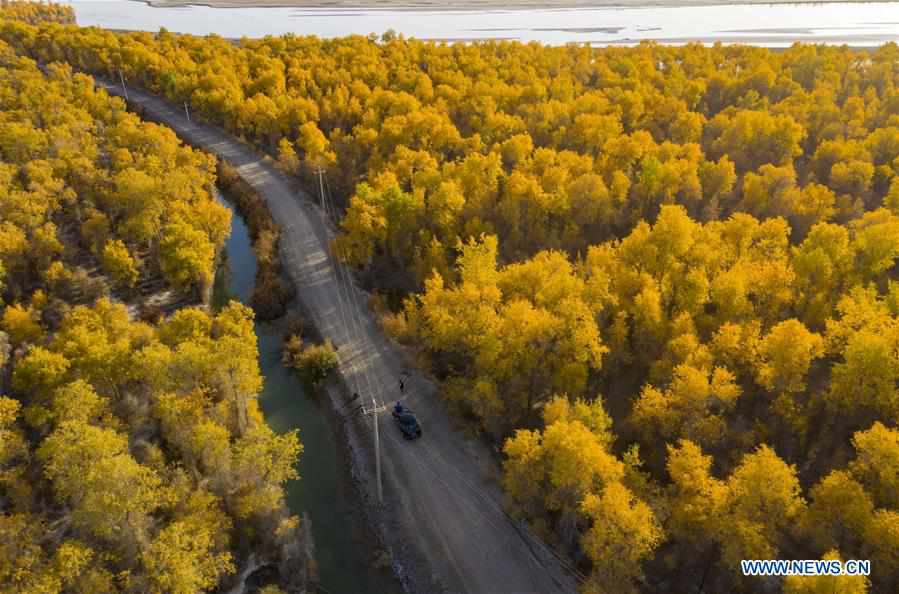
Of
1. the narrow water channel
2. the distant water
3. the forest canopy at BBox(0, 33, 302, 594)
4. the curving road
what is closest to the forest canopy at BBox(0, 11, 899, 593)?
the curving road

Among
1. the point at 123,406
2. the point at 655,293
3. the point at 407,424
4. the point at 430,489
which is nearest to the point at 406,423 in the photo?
the point at 407,424

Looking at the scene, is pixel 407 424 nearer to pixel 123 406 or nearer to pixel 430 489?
pixel 430 489

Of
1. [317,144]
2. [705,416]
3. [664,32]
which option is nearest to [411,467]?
[705,416]

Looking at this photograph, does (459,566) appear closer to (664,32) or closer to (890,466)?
(890,466)

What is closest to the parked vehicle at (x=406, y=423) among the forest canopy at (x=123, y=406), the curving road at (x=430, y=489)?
the curving road at (x=430, y=489)

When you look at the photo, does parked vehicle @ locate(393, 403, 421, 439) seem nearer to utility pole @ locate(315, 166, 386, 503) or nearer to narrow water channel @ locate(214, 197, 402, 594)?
utility pole @ locate(315, 166, 386, 503)

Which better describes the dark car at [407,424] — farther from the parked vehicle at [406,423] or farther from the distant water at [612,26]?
the distant water at [612,26]
